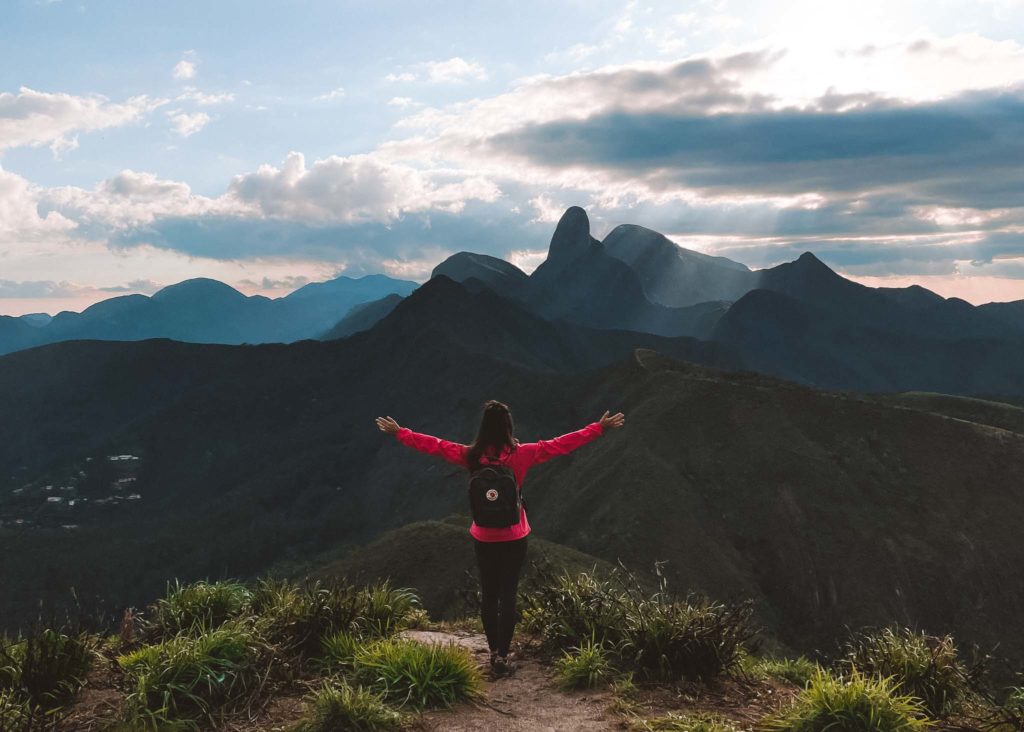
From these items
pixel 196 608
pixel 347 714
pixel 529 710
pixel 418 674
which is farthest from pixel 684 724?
pixel 196 608

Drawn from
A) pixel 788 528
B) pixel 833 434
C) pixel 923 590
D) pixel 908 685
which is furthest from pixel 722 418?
pixel 908 685

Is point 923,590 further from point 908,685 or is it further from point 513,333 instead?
point 513,333

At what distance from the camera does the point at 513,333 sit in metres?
151

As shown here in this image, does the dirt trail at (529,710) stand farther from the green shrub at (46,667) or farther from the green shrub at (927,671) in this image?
the green shrub at (46,667)

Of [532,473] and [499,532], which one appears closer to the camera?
[499,532]

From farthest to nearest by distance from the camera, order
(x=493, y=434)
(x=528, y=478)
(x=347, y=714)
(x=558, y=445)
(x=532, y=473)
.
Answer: (x=528, y=478) < (x=532, y=473) < (x=558, y=445) < (x=493, y=434) < (x=347, y=714)

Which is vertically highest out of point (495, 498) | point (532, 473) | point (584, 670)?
point (495, 498)

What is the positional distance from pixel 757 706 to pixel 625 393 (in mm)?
65097

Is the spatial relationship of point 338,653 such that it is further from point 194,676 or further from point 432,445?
point 432,445

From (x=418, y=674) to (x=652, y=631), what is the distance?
2.39 metres

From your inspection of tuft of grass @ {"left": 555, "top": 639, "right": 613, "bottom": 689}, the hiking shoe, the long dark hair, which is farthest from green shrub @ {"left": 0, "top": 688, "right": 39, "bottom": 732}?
tuft of grass @ {"left": 555, "top": 639, "right": 613, "bottom": 689}

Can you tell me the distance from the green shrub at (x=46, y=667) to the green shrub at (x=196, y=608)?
0.88 metres

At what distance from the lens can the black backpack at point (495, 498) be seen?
6.42m

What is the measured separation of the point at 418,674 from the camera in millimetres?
5871
